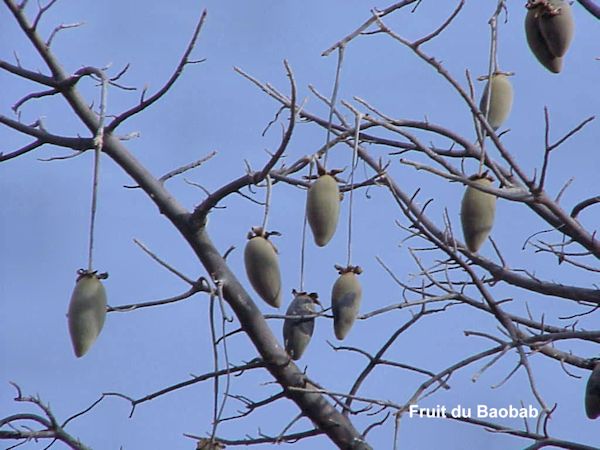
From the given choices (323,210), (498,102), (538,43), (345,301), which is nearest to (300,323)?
(345,301)

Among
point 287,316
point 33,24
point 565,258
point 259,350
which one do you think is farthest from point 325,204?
point 565,258

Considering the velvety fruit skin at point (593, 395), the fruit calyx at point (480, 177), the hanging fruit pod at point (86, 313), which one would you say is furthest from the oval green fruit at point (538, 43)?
the hanging fruit pod at point (86, 313)

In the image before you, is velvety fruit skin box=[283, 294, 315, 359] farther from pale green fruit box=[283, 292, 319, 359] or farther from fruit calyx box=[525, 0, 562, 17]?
fruit calyx box=[525, 0, 562, 17]

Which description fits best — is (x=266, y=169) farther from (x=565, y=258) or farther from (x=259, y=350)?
(x=565, y=258)

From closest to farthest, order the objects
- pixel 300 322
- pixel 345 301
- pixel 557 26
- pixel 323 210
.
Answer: pixel 323 210 < pixel 345 301 < pixel 300 322 < pixel 557 26

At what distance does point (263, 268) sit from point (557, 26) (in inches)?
27.8

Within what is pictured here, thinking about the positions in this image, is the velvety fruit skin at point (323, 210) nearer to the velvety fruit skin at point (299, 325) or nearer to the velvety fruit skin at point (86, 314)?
the velvety fruit skin at point (299, 325)

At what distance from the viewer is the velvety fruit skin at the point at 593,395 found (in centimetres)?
204

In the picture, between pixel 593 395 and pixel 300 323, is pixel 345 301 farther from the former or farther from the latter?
pixel 593 395

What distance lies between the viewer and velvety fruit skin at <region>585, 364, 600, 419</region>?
2.04 m

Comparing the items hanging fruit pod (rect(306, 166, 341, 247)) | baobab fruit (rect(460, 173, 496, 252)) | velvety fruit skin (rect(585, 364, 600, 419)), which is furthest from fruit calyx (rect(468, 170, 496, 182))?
velvety fruit skin (rect(585, 364, 600, 419))

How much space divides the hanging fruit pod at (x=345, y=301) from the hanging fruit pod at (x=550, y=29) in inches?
22.8

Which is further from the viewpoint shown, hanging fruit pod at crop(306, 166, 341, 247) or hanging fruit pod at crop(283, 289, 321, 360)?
hanging fruit pod at crop(283, 289, 321, 360)

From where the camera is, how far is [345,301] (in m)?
1.78
